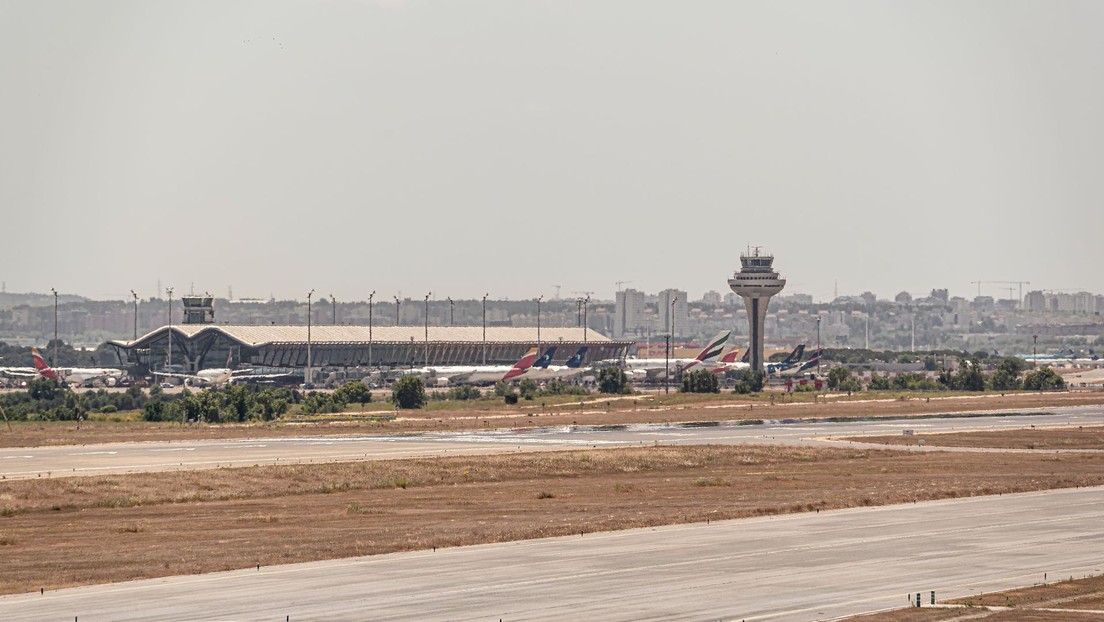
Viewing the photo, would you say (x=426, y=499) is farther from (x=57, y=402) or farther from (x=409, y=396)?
(x=57, y=402)

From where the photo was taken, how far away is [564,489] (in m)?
68.5

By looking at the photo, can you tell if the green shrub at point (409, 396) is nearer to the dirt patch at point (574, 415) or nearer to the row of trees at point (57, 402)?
the dirt patch at point (574, 415)

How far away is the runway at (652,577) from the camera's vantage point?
120 ft

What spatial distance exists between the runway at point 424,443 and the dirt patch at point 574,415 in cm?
588

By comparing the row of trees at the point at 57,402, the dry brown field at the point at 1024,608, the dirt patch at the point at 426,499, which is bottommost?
the row of trees at the point at 57,402

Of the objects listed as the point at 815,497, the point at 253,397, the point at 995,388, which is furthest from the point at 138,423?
the point at 995,388

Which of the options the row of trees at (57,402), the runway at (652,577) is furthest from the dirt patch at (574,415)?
the runway at (652,577)

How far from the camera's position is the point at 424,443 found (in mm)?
95125

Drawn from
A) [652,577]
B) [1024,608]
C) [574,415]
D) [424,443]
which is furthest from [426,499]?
[574,415]

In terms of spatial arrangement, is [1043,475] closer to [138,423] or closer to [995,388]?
[138,423]

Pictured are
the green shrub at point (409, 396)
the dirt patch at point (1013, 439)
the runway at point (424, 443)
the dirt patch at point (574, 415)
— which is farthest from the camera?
the green shrub at point (409, 396)

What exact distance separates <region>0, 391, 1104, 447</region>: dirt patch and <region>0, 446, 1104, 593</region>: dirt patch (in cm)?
3055

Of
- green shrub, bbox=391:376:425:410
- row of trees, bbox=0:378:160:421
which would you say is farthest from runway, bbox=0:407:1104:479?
row of trees, bbox=0:378:160:421

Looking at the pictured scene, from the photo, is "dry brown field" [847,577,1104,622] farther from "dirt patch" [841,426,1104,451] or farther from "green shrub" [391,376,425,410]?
"green shrub" [391,376,425,410]
